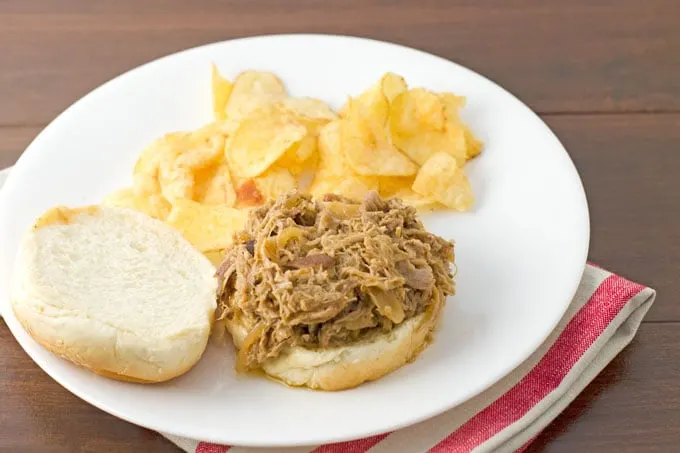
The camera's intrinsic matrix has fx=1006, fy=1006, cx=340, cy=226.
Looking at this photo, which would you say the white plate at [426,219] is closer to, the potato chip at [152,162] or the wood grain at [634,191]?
the potato chip at [152,162]

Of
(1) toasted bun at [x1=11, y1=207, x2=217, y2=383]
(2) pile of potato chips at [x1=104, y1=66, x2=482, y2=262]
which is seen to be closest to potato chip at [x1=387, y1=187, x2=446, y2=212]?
(2) pile of potato chips at [x1=104, y1=66, x2=482, y2=262]

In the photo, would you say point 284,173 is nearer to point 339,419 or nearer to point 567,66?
point 339,419

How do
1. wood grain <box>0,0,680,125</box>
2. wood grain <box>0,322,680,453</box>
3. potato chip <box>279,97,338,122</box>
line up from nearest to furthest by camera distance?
wood grain <box>0,322,680,453</box> < potato chip <box>279,97,338,122</box> < wood grain <box>0,0,680,125</box>

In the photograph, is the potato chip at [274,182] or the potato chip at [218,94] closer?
the potato chip at [274,182]

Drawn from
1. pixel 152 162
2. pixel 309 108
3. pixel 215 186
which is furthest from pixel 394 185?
pixel 152 162

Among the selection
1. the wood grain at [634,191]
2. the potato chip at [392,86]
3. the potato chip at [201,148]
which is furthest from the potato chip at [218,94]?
the wood grain at [634,191]

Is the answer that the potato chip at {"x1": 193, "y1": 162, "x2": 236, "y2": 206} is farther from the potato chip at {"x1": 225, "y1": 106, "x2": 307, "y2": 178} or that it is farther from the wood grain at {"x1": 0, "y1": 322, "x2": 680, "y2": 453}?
the wood grain at {"x1": 0, "y1": 322, "x2": 680, "y2": 453}
